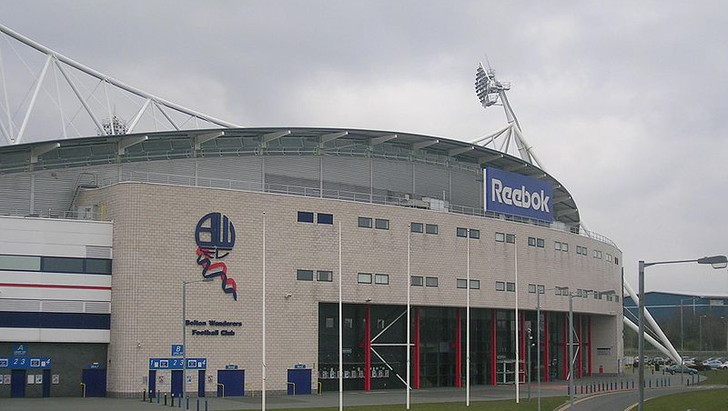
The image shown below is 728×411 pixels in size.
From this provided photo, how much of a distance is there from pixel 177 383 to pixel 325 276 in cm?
1291

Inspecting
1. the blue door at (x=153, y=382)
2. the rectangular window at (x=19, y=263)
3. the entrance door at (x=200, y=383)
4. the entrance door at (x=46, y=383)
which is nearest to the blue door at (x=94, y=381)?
the entrance door at (x=46, y=383)

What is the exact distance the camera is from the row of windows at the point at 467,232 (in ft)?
249

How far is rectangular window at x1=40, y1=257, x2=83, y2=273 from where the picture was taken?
196 ft

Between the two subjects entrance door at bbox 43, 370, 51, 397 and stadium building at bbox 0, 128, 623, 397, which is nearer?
entrance door at bbox 43, 370, 51, 397

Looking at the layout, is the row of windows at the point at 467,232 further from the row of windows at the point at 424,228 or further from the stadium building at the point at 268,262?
the row of windows at the point at 424,228

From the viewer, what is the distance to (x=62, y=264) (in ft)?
197

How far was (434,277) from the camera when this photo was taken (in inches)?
2899

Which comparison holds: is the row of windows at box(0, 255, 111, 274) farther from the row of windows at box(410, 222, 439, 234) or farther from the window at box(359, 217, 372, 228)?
the row of windows at box(410, 222, 439, 234)


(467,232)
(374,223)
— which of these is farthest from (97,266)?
(467,232)

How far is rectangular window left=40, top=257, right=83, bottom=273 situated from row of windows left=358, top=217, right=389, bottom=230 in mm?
20053

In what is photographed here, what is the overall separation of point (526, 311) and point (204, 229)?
32.5m

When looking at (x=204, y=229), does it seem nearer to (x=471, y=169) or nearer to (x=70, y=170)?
(x=70, y=170)

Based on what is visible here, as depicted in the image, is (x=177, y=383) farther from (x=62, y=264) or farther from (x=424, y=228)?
(x=424, y=228)

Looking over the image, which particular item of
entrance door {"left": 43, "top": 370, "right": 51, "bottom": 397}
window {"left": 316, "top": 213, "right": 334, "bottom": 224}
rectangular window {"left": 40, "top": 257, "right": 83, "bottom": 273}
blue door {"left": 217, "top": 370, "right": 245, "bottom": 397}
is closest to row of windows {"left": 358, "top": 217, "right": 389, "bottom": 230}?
window {"left": 316, "top": 213, "right": 334, "bottom": 224}
